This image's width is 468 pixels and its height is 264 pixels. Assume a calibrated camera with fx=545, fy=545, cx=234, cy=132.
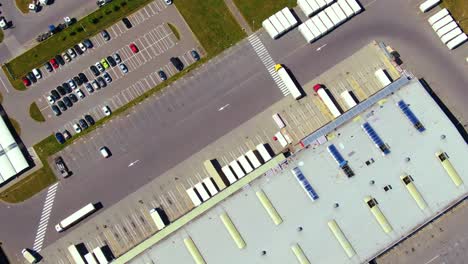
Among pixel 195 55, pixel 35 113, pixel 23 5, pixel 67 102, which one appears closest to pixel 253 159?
pixel 195 55

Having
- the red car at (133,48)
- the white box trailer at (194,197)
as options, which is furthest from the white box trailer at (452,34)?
the red car at (133,48)

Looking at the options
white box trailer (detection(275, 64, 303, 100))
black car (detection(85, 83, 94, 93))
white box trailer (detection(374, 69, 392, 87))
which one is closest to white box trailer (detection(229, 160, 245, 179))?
white box trailer (detection(275, 64, 303, 100))

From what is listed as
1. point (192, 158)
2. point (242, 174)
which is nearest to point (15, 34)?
point (192, 158)

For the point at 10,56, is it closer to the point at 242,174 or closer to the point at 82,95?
the point at 82,95

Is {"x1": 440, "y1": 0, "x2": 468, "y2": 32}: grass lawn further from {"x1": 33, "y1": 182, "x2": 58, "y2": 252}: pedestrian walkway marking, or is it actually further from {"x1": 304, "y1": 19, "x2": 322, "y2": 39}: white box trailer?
{"x1": 33, "y1": 182, "x2": 58, "y2": 252}: pedestrian walkway marking

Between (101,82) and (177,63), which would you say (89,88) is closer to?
(101,82)
